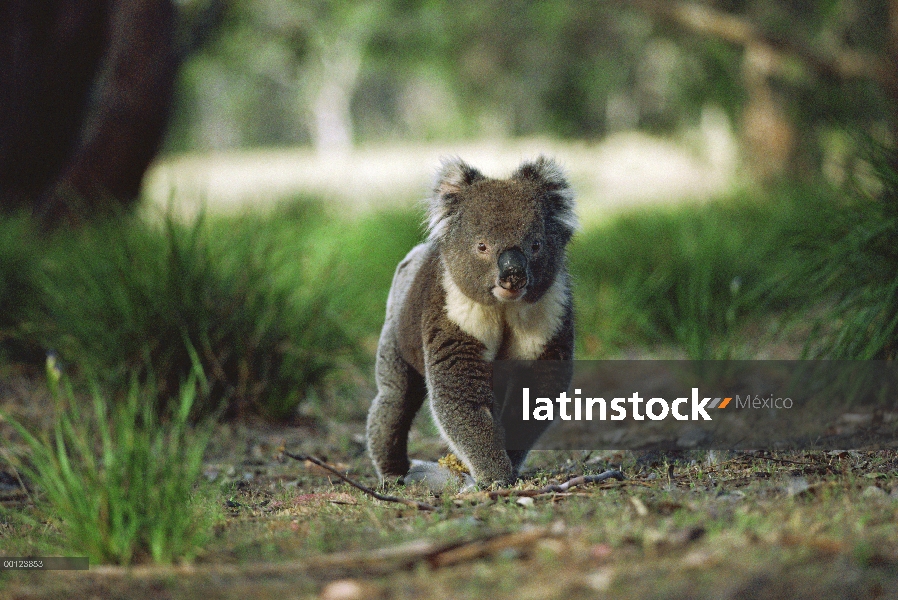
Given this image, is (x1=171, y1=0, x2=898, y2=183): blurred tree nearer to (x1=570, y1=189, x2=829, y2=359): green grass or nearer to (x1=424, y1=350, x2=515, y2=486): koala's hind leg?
(x1=570, y1=189, x2=829, y2=359): green grass

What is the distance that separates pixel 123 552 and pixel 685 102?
8.71 meters

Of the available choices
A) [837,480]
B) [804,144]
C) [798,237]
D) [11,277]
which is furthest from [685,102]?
[837,480]

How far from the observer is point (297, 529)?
2633mm

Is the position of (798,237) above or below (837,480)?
above

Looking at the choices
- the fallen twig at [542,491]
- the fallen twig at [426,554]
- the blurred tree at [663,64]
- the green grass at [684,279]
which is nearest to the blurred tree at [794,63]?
the blurred tree at [663,64]

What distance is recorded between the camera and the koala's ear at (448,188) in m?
3.27

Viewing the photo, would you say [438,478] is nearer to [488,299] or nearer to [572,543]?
[488,299]

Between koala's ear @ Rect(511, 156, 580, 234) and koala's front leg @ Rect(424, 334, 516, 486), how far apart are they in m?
0.55

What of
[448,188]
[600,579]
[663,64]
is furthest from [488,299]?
[663,64]

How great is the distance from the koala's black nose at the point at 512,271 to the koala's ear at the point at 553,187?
0.36 meters

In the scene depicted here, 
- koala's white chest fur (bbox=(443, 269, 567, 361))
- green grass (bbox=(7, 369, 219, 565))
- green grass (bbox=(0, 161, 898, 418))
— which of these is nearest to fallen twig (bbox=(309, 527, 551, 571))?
green grass (bbox=(7, 369, 219, 565))

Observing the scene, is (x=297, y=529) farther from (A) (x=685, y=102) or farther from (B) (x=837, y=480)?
(A) (x=685, y=102)

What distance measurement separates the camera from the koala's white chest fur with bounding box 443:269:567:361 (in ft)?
10.1

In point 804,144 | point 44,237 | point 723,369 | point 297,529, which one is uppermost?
point 804,144
